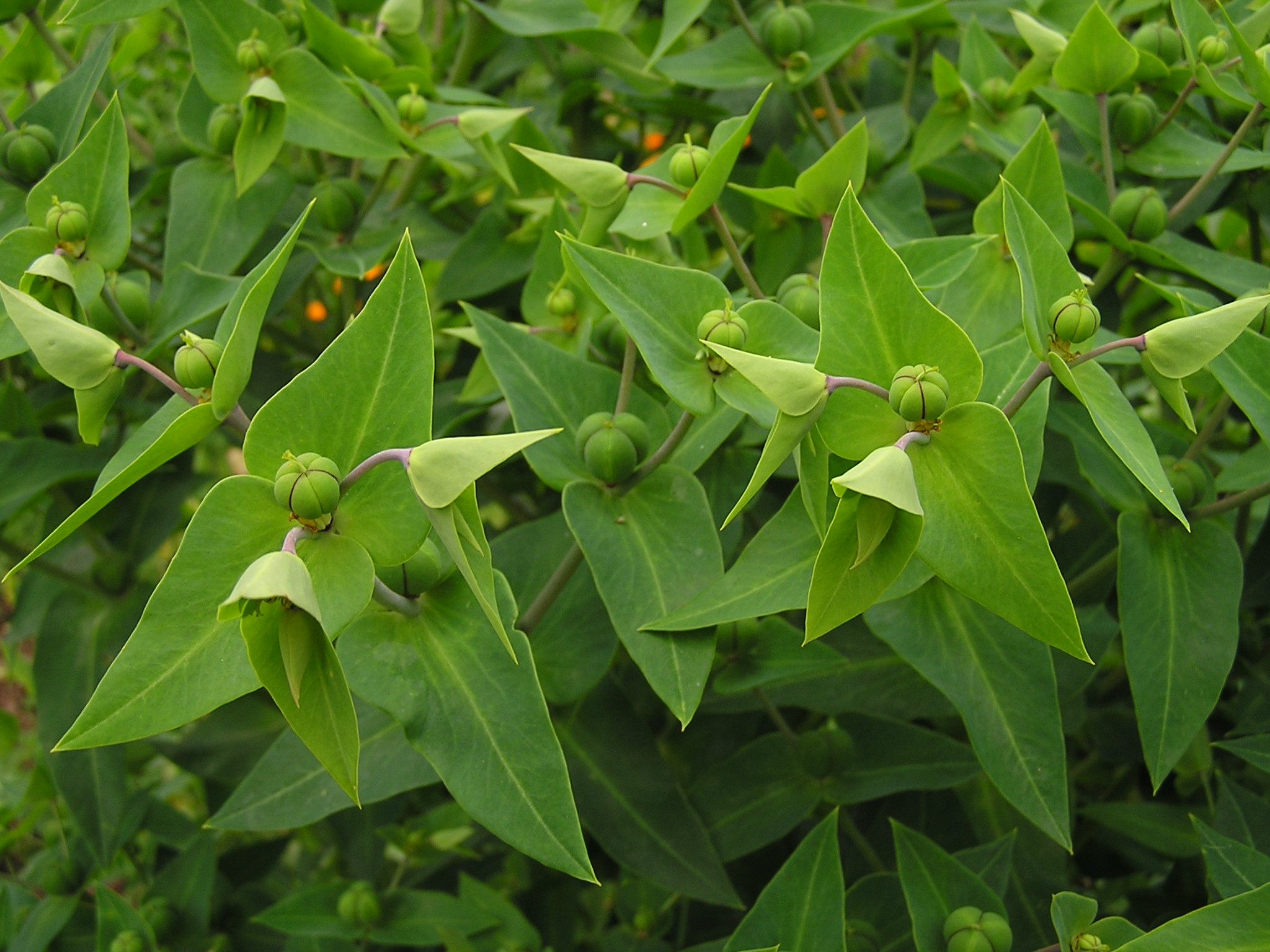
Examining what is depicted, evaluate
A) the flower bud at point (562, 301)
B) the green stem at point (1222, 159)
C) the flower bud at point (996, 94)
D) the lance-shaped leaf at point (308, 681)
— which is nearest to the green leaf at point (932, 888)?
the lance-shaped leaf at point (308, 681)

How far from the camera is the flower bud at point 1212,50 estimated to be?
3.35ft

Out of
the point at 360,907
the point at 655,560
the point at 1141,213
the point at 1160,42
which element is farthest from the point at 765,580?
the point at 1160,42

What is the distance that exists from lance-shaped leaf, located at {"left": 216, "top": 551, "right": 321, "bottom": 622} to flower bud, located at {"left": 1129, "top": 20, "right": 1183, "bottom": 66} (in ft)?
3.42

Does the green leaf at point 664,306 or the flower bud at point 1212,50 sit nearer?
the green leaf at point 664,306

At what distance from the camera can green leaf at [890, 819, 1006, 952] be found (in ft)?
2.84

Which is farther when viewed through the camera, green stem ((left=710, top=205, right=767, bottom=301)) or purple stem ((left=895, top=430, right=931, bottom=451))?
green stem ((left=710, top=205, right=767, bottom=301))

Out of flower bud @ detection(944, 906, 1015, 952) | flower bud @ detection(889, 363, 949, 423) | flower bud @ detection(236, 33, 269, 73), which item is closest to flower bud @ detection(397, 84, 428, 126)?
flower bud @ detection(236, 33, 269, 73)

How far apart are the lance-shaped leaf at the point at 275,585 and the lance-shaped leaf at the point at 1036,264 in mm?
474

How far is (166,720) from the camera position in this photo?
64 cm

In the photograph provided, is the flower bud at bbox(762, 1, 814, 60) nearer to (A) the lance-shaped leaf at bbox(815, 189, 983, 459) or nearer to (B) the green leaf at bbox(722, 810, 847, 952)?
(A) the lance-shaped leaf at bbox(815, 189, 983, 459)

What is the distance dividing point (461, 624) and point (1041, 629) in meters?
0.41

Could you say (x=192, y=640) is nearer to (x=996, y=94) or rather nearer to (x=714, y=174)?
(x=714, y=174)

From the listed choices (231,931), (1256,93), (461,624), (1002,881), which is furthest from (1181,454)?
(231,931)

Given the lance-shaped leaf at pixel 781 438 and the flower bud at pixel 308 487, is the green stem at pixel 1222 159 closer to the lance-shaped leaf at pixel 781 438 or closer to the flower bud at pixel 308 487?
the lance-shaped leaf at pixel 781 438
